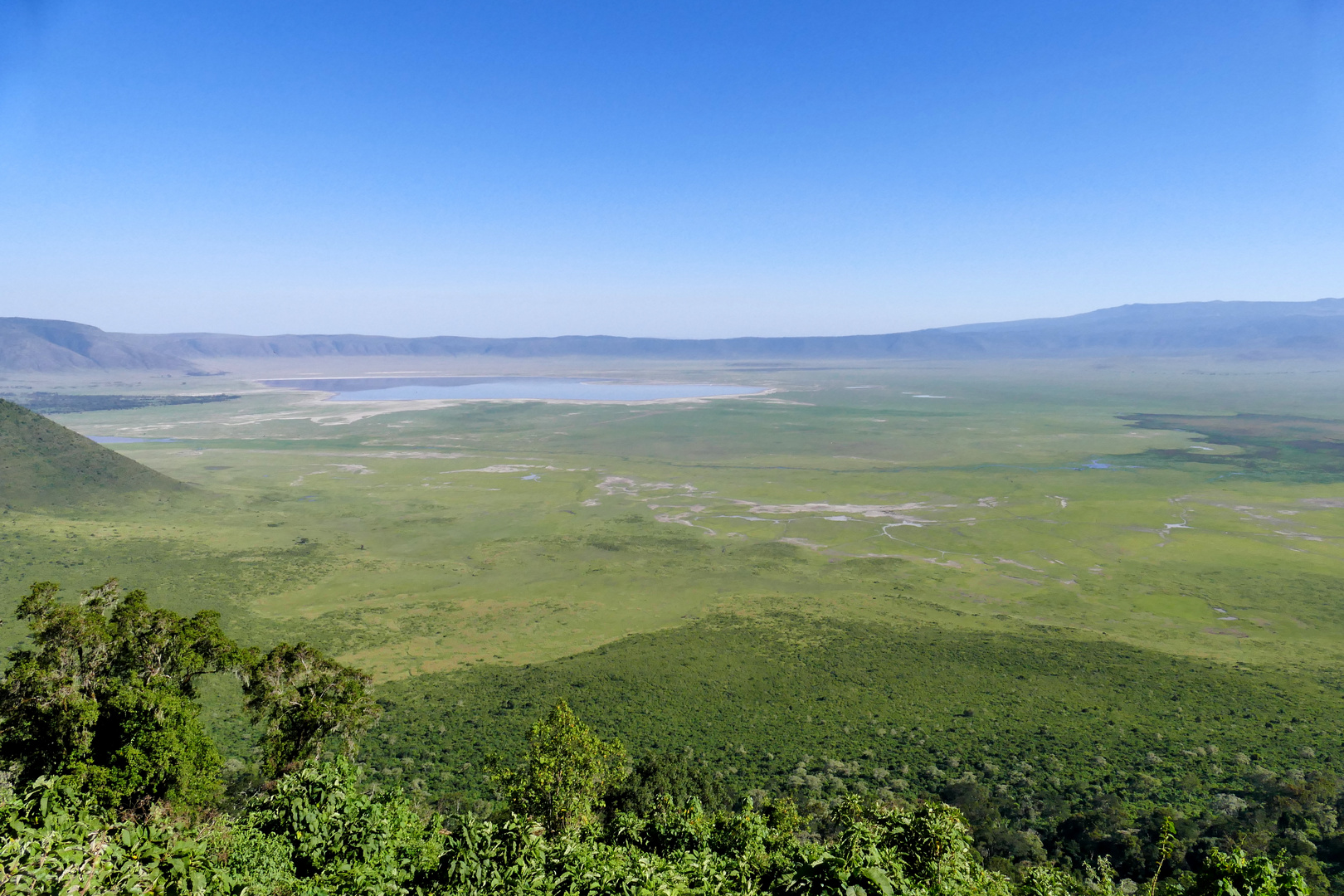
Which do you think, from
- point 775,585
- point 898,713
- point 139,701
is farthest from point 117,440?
point 898,713

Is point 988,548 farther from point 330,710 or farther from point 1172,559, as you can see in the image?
point 330,710

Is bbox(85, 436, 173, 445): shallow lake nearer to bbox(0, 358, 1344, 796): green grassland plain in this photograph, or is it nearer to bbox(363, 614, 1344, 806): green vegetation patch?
bbox(0, 358, 1344, 796): green grassland plain

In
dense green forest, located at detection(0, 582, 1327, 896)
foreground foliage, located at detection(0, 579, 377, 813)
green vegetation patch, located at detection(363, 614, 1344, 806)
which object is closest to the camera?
dense green forest, located at detection(0, 582, 1327, 896)

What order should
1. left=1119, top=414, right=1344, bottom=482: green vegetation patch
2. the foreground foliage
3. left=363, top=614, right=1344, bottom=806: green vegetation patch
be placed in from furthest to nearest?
left=1119, top=414, right=1344, bottom=482: green vegetation patch
left=363, top=614, right=1344, bottom=806: green vegetation patch
the foreground foliage

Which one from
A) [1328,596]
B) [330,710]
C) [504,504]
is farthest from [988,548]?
[330,710]

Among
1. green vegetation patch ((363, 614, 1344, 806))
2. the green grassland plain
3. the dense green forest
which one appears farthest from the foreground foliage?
→ the green grassland plain

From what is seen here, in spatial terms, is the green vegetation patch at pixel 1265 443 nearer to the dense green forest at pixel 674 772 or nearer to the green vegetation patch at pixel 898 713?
the green vegetation patch at pixel 898 713
